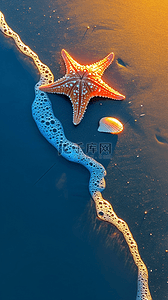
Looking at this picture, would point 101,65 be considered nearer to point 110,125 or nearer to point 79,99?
point 79,99

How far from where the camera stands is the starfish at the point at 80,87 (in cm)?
351

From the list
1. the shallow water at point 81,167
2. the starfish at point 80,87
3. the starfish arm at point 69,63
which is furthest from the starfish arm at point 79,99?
the starfish arm at point 69,63

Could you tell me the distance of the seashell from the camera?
3.61 m

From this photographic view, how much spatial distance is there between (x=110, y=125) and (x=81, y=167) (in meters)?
0.80

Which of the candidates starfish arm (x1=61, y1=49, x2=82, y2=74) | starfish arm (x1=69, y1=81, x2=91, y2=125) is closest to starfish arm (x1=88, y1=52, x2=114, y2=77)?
starfish arm (x1=61, y1=49, x2=82, y2=74)

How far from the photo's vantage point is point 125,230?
3.42 m

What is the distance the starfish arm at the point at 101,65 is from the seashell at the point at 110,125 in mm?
748

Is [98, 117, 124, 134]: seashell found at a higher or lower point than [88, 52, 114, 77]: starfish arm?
lower

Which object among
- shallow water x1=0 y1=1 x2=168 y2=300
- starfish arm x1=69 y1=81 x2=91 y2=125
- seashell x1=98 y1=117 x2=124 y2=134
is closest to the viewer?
shallow water x1=0 y1=1 x2=168 y2=300

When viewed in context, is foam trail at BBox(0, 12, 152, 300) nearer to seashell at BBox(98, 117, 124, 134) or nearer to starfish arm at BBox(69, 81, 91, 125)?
starfish arm at BBox(69, 81, 91, 125)

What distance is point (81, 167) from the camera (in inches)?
142

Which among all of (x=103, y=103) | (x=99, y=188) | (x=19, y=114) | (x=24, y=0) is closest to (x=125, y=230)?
(x=99, y=188)

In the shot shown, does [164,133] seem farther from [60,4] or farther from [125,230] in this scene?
→ [60,4]

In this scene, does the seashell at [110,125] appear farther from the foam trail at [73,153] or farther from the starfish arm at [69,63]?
the starfish arm at [69,63]
